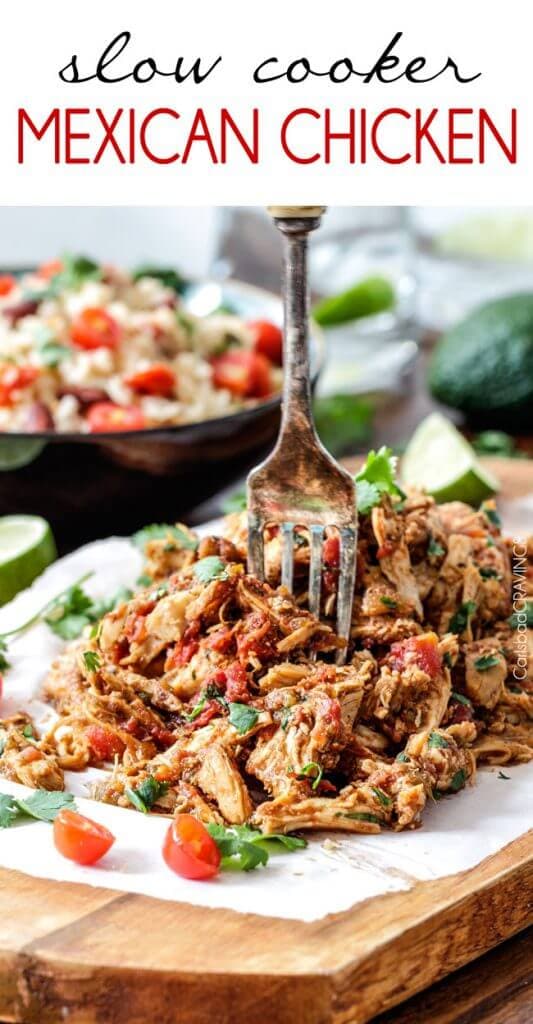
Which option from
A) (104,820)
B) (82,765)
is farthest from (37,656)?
(104,820)

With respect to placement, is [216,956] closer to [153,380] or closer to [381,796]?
[381,796]

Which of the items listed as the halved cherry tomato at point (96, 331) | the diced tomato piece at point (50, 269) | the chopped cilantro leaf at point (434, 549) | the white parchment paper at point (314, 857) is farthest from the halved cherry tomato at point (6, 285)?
the white parchment paper at point (314, 857)

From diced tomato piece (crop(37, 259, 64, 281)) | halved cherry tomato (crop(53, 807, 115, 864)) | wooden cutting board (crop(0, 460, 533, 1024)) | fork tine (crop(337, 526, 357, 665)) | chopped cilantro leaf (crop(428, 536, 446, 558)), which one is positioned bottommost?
wooden cutting board (crop(0, 460, 533, 1024))

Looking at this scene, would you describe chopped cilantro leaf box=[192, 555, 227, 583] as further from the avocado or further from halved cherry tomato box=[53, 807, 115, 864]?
the avocado

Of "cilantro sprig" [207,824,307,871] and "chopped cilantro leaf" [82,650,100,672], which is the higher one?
"chopped cilantro leaf" [82,650,100,672]

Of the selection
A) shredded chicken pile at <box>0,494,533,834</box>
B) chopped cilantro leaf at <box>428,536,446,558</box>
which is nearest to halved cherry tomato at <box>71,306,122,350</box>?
shredded chicken pile at <box>0,494,533,834</box>

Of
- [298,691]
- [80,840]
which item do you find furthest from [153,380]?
[80,840]
